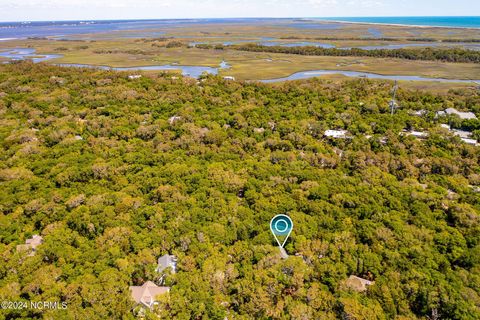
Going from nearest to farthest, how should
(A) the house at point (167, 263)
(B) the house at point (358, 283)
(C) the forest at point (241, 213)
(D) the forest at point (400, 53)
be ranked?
(C) the forest at point (241, 213) < (B) the house at point (358, 283) < (A) the house at point (167, 263) < (D) the forest at point (400, 53)

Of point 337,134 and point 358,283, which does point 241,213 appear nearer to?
point 358,283

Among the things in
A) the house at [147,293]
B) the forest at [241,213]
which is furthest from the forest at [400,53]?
the house at [147,293]

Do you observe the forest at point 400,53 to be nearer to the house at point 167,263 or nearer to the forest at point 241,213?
the forest at point 241,213

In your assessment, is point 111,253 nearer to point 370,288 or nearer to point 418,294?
point 370,288

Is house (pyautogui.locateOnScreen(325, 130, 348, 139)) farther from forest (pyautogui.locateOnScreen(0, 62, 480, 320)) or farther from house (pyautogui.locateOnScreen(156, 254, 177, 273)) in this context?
house (pyautogui.locateOnScreen(156, 254, 177, 273))

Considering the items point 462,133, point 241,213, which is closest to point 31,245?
point 241,213

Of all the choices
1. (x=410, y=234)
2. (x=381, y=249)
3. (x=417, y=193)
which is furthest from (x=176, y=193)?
(x=417, y=193)
